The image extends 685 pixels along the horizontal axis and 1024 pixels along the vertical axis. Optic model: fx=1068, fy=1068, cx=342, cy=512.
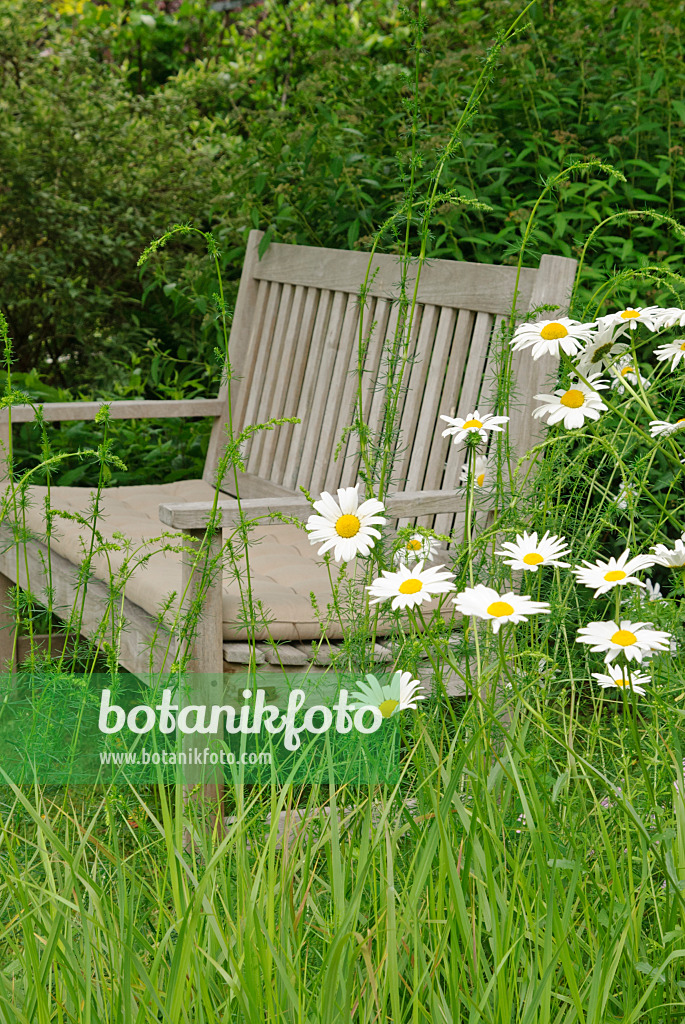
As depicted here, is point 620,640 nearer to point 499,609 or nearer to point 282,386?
point 499,609

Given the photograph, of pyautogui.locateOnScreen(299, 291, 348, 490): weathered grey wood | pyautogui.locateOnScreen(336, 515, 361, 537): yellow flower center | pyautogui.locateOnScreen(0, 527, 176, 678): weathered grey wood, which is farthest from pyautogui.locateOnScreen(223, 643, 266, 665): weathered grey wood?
pyautogui.locateOnScreen(299, 291, 348, 490): weathered grey wood

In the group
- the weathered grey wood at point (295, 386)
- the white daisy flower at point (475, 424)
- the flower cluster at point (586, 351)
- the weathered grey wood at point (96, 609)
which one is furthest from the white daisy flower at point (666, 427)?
the weathered grey wood at point (295, 386)

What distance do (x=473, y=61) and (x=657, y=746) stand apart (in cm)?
250

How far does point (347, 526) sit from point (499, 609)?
32 centimetres

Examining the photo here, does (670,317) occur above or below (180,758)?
above

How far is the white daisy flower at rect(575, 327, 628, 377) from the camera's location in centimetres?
149

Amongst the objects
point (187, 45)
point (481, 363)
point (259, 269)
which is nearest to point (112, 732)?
point (481, 363)

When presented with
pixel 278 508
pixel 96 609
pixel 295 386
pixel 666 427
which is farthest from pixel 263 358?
pixel 666 427

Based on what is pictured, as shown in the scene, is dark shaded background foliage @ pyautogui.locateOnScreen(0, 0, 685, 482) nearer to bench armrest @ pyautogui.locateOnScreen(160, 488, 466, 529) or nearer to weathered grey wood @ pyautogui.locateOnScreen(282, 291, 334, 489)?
weathered grey wood @ pyautogui.locateOnScreen(282, 291, 334, 489)

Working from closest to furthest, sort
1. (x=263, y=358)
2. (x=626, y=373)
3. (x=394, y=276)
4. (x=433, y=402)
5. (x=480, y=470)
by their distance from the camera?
(x=626, y=373)
(x=480, y=470)
(x=433, y=402)
(x=394, y=276)
(x=263, y=358)

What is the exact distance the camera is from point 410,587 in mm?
1156

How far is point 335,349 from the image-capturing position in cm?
308

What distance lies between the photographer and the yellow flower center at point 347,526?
1.34 metres

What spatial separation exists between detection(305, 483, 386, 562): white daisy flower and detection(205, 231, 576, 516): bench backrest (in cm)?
87
